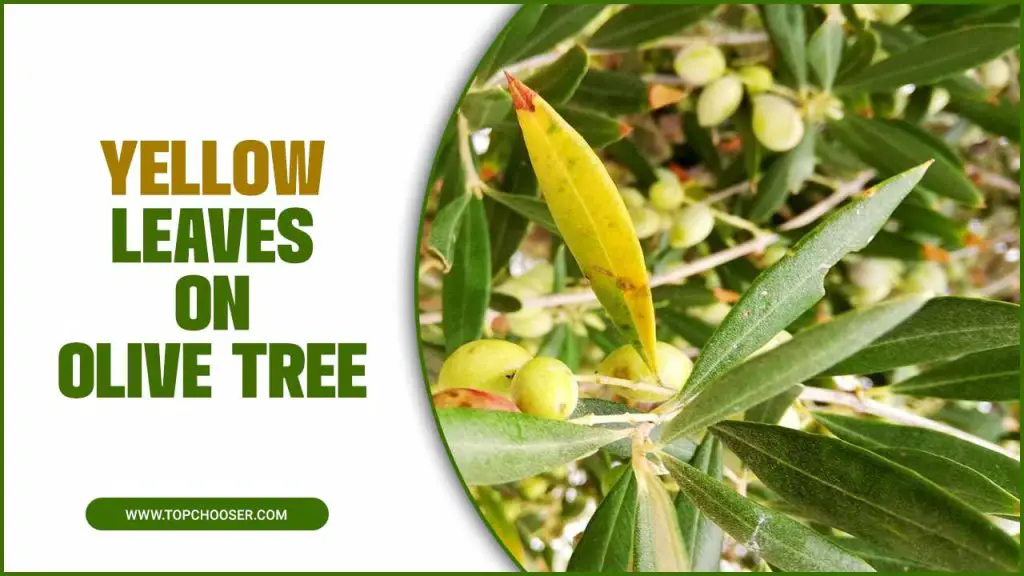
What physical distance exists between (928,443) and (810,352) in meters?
0.44

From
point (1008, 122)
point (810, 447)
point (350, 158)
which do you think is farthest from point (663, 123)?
point (810, 447)

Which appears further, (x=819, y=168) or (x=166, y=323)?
(x=819, y=168)

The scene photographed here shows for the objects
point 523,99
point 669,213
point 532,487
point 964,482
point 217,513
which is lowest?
point 532,487

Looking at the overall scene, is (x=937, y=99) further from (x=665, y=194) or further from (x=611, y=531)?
(x=611, y=531)

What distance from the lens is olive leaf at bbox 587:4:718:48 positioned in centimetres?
115

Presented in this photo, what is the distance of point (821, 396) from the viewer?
89cm

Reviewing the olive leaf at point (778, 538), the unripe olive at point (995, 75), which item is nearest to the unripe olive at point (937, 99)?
the unripe olive at point (995, 75)

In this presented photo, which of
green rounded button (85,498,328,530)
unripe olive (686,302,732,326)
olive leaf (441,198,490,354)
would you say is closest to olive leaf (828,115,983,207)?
unripe olive (686,302,732,326)

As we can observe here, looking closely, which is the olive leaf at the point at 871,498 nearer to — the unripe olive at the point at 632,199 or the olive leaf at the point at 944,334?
the olive leaf at the point at 944,334

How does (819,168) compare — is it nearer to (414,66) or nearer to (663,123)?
(663,123)

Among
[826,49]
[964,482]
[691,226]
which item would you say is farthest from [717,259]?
[964,482]

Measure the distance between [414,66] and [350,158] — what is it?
0.40ft

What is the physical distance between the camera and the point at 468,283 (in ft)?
3.21

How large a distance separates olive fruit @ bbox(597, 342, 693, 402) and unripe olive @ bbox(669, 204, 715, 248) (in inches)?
14.1
